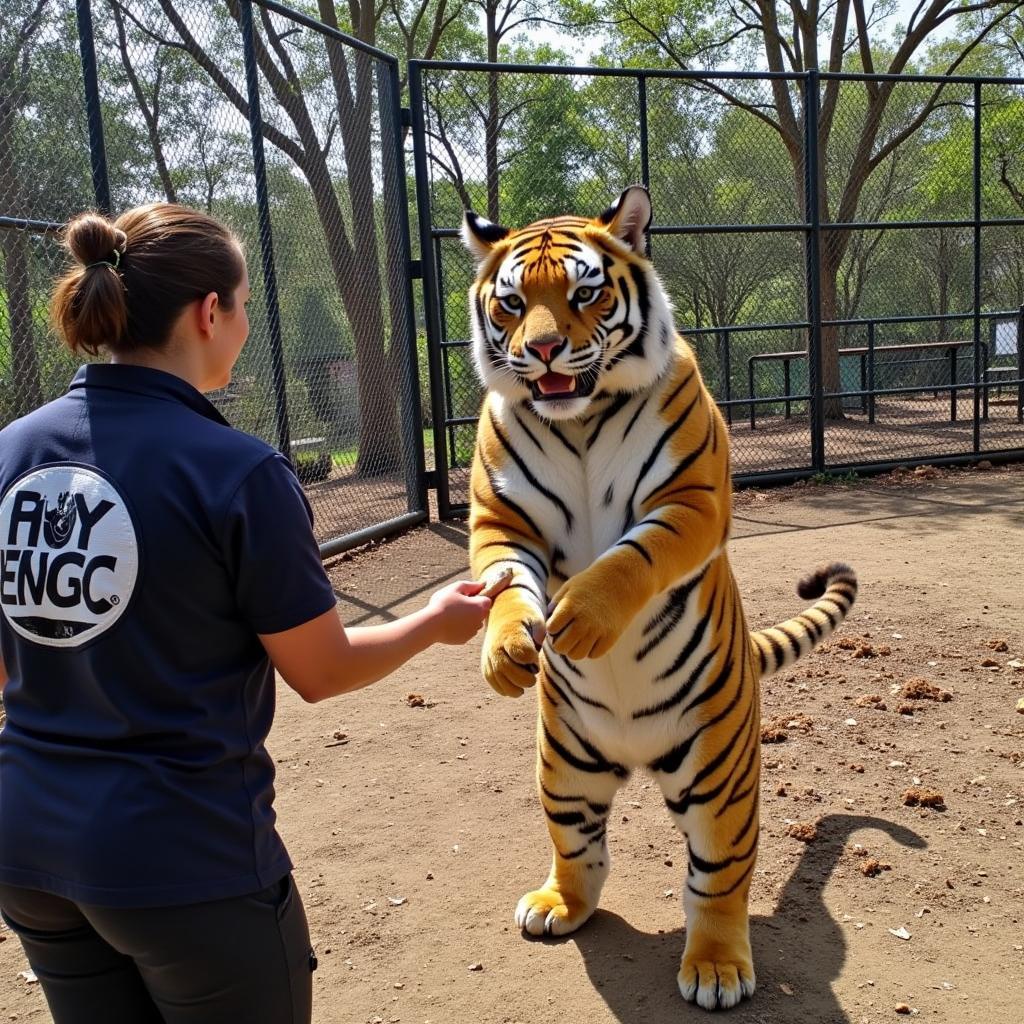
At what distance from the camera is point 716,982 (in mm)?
2449

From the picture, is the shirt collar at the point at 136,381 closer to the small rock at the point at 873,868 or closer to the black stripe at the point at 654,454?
the black stripe at the point at 654,454

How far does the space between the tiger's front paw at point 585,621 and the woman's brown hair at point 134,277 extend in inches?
35.9

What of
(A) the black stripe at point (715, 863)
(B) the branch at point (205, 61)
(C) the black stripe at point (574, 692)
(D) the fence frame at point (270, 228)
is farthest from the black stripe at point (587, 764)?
(B) the branch at point (205, 61)

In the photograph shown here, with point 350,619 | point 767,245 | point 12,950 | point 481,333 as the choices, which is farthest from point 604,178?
point 12,950

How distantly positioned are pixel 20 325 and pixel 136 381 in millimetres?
4207

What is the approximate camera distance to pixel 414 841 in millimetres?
3422

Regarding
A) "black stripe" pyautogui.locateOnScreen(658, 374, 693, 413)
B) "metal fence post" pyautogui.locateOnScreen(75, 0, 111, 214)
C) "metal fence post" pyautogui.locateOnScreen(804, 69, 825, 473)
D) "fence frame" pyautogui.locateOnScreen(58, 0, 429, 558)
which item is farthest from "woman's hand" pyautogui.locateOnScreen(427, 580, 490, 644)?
"metal fence post" pyautogui.locateOnScreen(804, 69, 825, 473)

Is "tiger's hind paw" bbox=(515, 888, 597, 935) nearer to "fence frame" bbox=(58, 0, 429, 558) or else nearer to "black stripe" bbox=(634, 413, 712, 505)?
"black stripe" bbox=(634, 413, 712, 505)

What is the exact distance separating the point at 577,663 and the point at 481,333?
917 mm

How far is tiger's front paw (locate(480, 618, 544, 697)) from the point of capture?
196 cm

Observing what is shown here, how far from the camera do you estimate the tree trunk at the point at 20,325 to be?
5035mm

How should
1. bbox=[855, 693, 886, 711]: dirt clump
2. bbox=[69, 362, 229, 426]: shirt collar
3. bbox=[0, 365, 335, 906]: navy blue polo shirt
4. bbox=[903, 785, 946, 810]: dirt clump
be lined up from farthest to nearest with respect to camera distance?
bbox=[855, 693, 886, 711]: dirt clump < bbox=[903, 785, 946, 810]: dirt clump < bbox=[69, 362, 229, 426]: shirt collar < bbox=[0, 365, 335, 906]: navy blue polo shirt

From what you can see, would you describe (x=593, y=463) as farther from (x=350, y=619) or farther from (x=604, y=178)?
(x=604, y=178)

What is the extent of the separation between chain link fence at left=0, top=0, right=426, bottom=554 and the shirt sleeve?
151 inches
